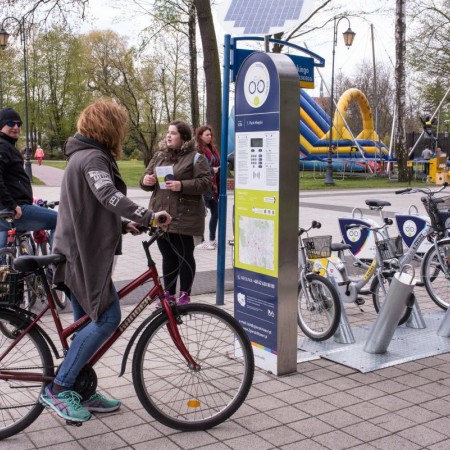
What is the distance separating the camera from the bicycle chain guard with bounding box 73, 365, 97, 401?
355cm

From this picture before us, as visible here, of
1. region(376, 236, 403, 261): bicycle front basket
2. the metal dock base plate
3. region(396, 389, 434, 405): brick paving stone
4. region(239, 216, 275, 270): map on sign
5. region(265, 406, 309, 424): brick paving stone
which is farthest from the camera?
region(376, 236, 403, 261): bicycle front basket

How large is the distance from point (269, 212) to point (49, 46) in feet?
184

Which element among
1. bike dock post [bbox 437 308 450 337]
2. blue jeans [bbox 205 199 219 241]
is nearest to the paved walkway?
bike dock post [bbox 437 308 450 337]

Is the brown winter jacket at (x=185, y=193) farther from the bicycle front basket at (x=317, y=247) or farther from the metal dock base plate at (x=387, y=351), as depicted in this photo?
the metal dock base plate at (x=387, y=351)

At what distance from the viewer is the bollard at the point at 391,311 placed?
486 centimetres

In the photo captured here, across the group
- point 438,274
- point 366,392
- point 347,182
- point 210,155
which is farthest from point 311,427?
point 347,182

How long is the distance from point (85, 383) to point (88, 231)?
0.82 meters

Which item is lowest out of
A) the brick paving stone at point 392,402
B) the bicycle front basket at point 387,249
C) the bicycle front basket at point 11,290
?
the brick paving stone at point 392,402

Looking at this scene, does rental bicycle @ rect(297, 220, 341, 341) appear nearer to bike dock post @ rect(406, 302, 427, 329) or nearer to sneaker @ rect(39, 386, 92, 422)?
bike dock post @ rect(406, 302, 427, 329)

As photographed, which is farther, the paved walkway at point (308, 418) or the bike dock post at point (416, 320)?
the bike dock post at point (416, 320)

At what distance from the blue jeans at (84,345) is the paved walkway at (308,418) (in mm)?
340

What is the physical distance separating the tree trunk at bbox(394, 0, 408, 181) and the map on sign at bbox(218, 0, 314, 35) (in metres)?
20.9

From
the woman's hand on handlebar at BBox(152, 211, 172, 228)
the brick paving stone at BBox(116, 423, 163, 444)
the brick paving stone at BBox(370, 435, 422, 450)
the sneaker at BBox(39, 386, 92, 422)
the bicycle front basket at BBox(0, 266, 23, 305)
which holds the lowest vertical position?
the brick paving stone at BBox(370, 435, 422, 450)

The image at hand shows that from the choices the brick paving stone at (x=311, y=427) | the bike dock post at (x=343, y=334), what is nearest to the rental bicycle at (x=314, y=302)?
the bike dock post at (x=343, y=334)
